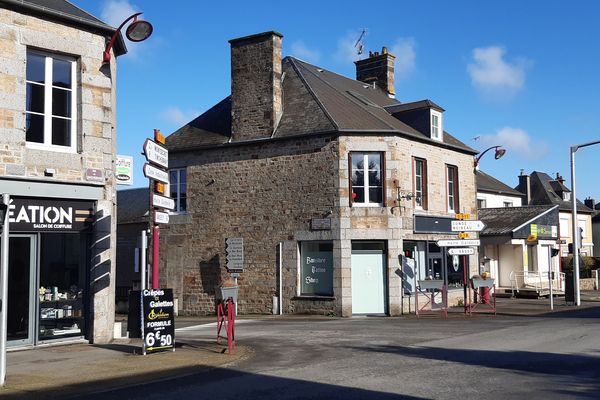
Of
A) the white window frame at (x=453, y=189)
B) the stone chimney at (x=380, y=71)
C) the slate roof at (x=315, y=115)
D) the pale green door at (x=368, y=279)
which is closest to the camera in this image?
the pale green door at (x=368, y=279)

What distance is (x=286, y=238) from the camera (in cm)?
2252

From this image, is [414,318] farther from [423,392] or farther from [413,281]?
[423,392]

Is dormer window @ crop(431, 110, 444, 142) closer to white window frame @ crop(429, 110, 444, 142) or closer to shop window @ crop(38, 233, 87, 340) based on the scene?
white window frame @ crop(429, 110, 444, 142)

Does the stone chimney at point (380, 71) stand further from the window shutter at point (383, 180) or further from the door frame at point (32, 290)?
the door frame at point (32, 290)

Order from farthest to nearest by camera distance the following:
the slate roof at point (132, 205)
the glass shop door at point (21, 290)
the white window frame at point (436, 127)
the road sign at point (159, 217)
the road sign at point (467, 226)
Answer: the slate roof at point (132, 205), the white window frame at point (436, 127), the road sign at point (467, 226), the glass shop door at point (21, 290), the road sign at point (159, 217)

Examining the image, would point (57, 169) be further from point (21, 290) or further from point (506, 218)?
point (506, 218)

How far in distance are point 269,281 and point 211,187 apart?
429 cm

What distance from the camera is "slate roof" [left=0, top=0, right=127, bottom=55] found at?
12.5 metres

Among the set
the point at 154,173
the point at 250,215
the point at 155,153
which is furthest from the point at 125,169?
the point at 250,215

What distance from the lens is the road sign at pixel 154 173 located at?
11.4 metres

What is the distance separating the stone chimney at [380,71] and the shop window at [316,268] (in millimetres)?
11590

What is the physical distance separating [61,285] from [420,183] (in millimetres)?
14388

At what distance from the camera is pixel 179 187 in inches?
996

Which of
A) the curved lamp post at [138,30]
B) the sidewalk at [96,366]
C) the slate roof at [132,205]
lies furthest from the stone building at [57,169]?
the slate roof at [132,205]
